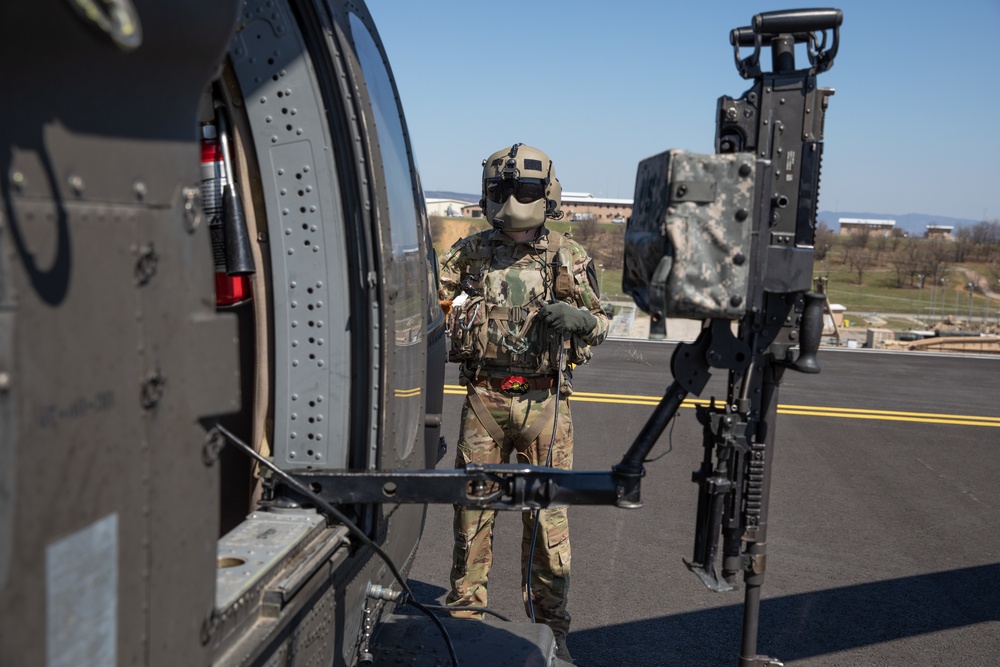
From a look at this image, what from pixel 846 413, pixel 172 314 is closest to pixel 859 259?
pixel 846 413

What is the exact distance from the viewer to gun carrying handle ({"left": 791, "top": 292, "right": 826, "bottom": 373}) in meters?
2.80

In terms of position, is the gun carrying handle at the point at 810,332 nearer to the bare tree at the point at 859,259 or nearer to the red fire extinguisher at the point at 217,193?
the red fire extinguisher at the point at 217,193

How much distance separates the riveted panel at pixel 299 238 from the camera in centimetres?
278

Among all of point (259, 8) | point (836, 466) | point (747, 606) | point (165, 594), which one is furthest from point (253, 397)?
point (836, 466)

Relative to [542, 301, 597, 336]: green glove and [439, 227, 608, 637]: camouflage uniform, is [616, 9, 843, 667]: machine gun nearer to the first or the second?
[542, 301, 597, 336]: green glove

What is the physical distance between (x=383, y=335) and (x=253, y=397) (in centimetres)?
57

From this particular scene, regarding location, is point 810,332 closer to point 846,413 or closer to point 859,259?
point 846,413

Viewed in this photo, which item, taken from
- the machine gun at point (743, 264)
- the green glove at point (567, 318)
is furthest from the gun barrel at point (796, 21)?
the green glove at point (567, 318)

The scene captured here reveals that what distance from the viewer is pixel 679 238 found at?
2600mm

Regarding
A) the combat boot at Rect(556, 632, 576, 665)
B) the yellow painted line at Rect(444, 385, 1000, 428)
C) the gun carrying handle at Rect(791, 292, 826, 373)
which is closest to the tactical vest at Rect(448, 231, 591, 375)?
the combat boot at Rect(556, 632, 576, 665)

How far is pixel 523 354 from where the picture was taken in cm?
418

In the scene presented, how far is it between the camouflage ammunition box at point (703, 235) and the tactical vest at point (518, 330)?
155 cm

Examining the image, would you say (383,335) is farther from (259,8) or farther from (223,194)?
(259,8)

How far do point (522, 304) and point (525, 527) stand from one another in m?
1.08
